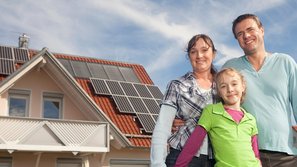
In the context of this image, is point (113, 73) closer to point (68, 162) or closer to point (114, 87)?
point (114, 87)

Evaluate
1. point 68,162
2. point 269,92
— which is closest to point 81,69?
point 68,162

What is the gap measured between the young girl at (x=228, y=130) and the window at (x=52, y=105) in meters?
15.3

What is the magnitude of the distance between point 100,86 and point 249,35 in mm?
16291

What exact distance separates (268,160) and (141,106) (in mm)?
15682

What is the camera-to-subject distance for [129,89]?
65.2ft

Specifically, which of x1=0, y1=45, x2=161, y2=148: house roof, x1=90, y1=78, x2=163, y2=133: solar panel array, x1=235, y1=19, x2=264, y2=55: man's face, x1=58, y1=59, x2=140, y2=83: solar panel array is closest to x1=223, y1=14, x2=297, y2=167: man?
x1=235, y1=19, x2=264, y2=55: man's face

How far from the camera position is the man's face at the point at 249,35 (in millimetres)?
3508

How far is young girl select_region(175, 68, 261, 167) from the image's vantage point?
310cm

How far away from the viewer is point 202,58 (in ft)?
11.2

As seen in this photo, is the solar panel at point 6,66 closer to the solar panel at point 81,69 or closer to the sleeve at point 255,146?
the solar panel at point 81,69

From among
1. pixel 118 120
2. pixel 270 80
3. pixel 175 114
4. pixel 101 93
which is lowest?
pixel 175 114

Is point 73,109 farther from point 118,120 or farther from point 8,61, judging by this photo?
point 8,61

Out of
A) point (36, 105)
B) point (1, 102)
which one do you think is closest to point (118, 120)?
point (36, 105)

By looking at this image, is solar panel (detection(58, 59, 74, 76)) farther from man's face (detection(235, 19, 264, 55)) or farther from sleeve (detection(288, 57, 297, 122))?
sleeve (detection(288, 57, 297, 122))
